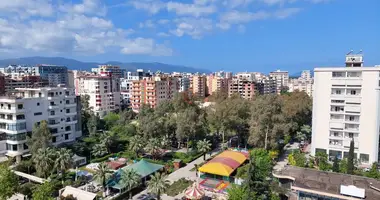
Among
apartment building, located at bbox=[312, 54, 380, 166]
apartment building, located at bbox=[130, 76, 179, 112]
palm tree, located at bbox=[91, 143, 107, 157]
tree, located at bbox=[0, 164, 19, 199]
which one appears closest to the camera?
tree, located at bbox=[0, 164, 19, 199]

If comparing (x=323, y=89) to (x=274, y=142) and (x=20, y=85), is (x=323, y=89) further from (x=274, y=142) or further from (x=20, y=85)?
(x=20, y=85)

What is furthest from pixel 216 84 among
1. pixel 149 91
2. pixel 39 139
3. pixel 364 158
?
pixel 39 139

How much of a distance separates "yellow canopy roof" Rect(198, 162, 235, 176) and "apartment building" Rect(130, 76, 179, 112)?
47.7 meters

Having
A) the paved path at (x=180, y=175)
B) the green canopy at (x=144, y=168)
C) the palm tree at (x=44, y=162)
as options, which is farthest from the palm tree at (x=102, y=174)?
the palm tree at (x=44, y=162)

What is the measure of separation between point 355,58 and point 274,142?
17581 millimetres

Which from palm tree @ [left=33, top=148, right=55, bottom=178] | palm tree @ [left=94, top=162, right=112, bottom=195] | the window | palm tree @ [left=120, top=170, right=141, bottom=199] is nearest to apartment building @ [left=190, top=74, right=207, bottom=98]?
the window

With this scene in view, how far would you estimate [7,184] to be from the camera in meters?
25.1

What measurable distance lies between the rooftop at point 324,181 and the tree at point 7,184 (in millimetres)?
26577

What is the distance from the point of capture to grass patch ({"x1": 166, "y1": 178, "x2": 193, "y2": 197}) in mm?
30359

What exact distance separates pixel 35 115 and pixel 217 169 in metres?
29.4

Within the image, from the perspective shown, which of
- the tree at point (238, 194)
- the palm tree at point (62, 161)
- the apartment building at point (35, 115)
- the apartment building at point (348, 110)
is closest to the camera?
the tree at point (238, 194)

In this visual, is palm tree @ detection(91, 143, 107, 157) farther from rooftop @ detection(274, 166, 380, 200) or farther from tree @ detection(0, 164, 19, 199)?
rooftop @ detection(274, 166, 380, 200)

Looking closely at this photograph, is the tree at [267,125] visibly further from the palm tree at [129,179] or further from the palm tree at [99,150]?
the palm tree at [99,150]

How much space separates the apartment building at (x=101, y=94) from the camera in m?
80.1
